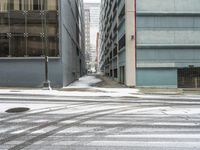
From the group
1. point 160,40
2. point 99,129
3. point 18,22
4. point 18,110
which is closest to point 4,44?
point 18,22

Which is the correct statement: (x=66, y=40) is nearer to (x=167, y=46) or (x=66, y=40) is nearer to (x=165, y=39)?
(x=165, y=39)

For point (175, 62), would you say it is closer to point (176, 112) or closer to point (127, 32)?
point (127, 32)

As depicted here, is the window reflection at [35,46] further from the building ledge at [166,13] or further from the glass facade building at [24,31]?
the building ledge at [166,13]

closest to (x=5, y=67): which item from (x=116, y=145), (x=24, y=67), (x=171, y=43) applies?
(x=24, y=67)

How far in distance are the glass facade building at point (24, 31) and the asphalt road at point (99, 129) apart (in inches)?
624

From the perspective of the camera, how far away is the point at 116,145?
7402mm

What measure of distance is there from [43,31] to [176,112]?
1863cm

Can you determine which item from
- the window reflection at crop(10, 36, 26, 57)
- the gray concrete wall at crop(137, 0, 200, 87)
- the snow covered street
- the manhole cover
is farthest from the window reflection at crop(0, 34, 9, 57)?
the snow covered street

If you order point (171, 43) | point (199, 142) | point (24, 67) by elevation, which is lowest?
point (199, 142)

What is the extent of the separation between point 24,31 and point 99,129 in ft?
69.8

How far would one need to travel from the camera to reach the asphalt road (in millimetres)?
7426

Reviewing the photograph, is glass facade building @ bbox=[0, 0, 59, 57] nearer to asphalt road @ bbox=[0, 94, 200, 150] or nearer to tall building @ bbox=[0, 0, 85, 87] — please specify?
tall building @ bbox=[0, 0, 85, 87]

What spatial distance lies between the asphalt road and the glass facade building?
15.9 metres

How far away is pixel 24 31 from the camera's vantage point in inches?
1125
